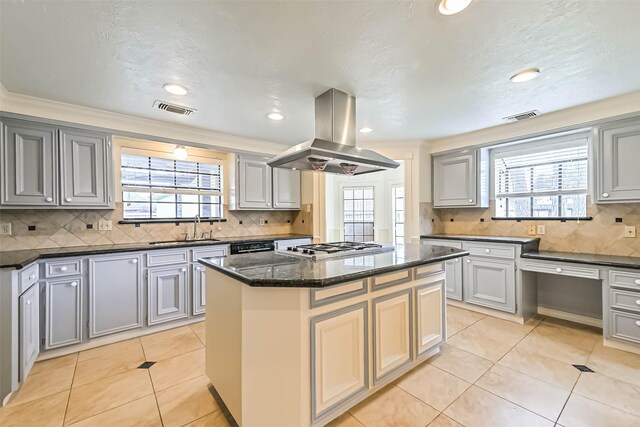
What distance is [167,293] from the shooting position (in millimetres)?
3090

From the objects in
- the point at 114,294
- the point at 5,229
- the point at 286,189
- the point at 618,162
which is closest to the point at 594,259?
the point at 618,162

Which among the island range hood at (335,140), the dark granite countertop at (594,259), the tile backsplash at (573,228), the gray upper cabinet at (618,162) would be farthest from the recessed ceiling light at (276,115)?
the gray upper cabinet at (618,162)

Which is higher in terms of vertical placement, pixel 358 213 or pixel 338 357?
pixel 358 213

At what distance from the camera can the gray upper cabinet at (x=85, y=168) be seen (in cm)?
271

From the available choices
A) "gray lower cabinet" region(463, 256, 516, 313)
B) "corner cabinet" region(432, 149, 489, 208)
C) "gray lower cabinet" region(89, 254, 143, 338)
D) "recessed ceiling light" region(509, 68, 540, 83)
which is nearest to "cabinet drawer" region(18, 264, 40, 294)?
"gray lower cabinet" region(89, 254, 143, 338)

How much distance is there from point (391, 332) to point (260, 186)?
2904 mm

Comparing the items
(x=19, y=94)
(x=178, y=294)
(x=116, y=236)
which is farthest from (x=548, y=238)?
(x=19, y=94)

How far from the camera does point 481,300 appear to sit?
349 centimetres

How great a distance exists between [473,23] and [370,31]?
59 cm

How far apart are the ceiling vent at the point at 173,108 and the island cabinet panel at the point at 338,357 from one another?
97.9 inches

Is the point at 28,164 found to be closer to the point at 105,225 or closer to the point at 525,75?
the point at 105,225

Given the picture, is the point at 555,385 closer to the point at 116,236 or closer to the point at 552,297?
the point at 552,297

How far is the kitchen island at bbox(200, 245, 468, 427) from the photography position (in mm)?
1524

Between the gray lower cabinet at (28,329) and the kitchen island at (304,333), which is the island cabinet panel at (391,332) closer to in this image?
the kitchen island at (304,333)
